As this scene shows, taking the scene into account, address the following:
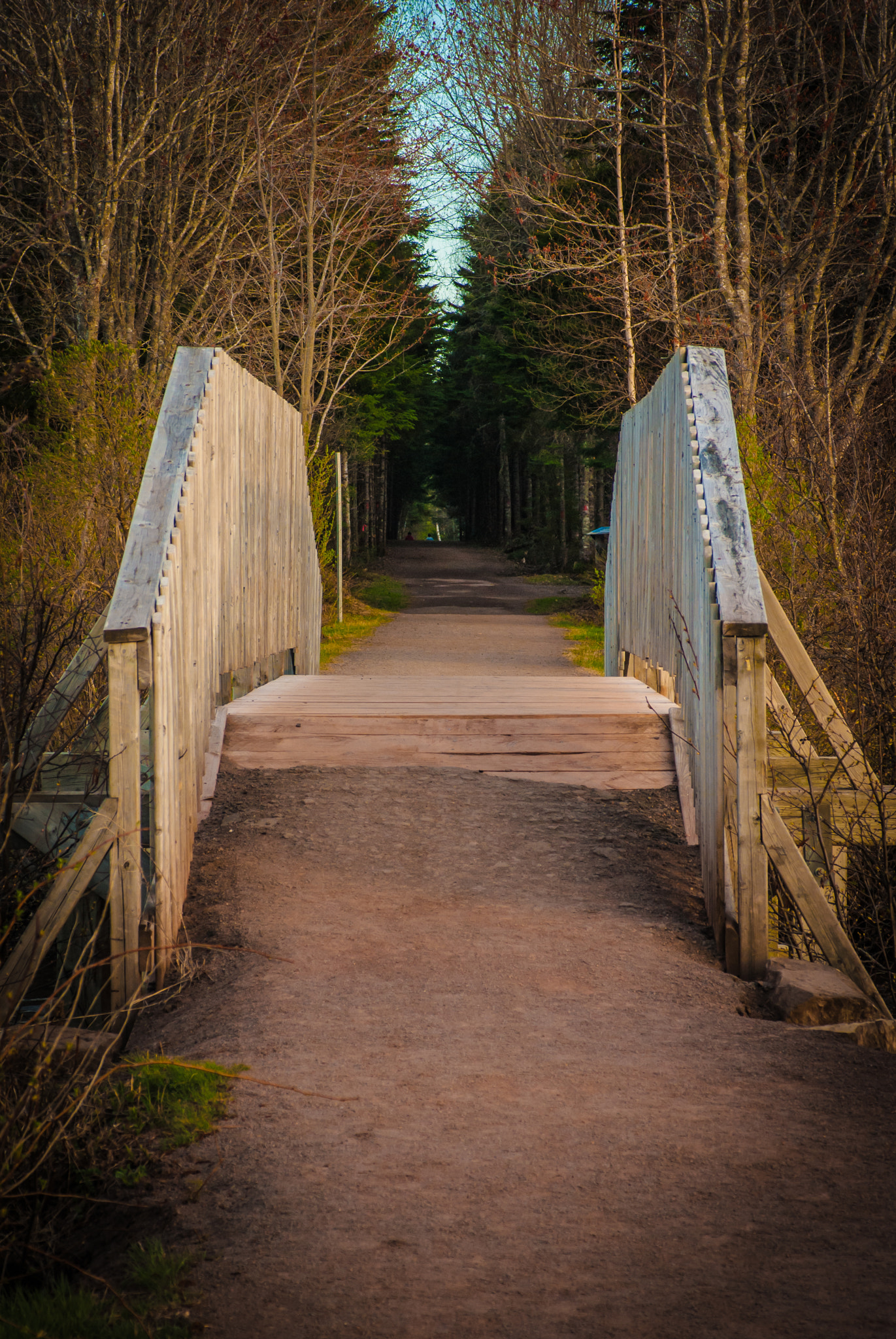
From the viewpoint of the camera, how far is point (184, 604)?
494 centimetres

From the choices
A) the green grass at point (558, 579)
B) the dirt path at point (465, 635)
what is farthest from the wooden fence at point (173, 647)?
the green grass at point (558, 579)

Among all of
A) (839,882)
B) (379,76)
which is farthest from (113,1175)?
(379,76)

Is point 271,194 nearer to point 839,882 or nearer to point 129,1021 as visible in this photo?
point 839,882

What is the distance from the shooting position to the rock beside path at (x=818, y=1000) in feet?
13.1

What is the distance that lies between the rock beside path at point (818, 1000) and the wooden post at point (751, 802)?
0.20 m

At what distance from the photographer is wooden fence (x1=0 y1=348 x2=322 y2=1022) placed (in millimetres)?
4164

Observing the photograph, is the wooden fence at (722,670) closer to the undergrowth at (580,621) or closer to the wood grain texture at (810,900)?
the wood grain texture at (810,900)

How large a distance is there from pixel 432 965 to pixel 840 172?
54.7 feet

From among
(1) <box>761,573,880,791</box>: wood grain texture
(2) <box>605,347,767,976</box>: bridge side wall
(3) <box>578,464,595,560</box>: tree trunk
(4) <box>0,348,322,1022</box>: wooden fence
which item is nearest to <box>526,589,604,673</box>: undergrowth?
(3) <box>578,464,595,560</box>: tree trunk

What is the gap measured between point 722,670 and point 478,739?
193 centimetres

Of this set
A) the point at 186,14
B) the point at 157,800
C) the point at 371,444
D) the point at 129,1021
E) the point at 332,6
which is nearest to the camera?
the point at 129,1021

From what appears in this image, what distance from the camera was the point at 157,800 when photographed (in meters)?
4.34

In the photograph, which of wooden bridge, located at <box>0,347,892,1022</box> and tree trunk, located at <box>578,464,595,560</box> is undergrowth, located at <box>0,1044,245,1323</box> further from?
tree trunk, located at <box>578,464,595,560</box>

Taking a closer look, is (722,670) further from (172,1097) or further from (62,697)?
(62,697)
